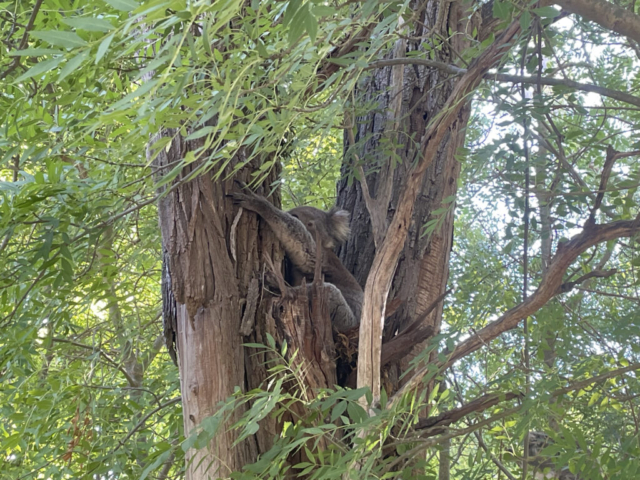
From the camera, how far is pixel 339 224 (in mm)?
3297

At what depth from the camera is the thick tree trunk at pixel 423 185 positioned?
2639 mm

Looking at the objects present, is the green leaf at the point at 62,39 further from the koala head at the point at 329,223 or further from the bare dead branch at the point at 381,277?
the koala head at the point at 329,223

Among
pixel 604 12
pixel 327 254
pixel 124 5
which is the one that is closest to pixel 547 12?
pixel 604 12

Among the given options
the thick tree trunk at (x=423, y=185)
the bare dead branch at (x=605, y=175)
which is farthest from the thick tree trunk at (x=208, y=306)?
the bare dead branch at (x=605, y=175)

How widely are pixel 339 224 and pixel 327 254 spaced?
19cm

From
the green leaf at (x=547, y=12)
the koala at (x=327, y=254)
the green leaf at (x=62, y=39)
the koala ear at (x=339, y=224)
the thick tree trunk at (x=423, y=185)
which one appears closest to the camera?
the green leaf at (x=62, y=39)

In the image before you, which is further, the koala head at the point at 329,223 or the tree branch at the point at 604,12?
the koala head at the point at 329,223

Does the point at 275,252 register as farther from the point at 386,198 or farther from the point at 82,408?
the point at 82,408

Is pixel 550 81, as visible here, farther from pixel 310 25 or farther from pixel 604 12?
pixel 310 25

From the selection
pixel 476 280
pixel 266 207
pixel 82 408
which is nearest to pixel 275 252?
pixel 266 207

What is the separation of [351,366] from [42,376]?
1.63 metres

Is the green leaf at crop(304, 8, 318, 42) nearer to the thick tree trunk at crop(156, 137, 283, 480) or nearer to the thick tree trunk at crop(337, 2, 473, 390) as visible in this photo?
the thick tree trunk at crop(156, 137, 283, 480)

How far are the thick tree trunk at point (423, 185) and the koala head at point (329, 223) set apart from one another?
0.13 m

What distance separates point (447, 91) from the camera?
9.55ft
